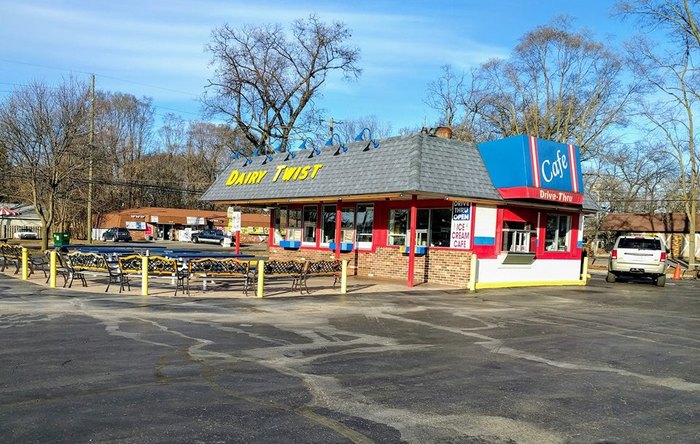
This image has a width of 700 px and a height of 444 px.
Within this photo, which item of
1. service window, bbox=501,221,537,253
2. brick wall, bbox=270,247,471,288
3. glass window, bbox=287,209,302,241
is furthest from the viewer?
glass window, bbox=287,209,302,241

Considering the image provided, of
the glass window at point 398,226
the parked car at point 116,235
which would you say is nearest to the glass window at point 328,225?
the glass window at point 398,226

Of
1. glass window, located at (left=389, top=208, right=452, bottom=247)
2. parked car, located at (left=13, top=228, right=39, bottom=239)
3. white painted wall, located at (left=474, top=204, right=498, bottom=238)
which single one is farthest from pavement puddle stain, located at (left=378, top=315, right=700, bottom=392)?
parked car, located at (left=13, top=228, right=39, bottom=239)

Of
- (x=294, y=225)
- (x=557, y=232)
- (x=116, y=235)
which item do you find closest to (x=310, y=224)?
(x=294, y=225)

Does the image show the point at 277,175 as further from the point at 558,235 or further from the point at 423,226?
the point at 558,235

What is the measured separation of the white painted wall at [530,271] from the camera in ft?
62.9

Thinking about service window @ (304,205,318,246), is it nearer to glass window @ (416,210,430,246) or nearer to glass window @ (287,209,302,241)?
glass window @ (287,209,302,241)

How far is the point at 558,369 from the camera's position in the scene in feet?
25.6

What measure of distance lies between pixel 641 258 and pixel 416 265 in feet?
31.9

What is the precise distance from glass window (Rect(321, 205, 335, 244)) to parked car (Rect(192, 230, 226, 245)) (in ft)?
132

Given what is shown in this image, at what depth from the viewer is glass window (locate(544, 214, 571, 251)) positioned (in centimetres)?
2156

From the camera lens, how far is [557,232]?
862 inches

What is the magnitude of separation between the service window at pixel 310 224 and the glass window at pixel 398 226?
445cm

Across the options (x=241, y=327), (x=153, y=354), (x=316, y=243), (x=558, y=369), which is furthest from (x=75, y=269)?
(x=558, y=369)

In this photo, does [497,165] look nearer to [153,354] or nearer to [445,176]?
[445,176]
